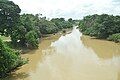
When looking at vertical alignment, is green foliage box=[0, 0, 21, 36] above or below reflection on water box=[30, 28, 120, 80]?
above

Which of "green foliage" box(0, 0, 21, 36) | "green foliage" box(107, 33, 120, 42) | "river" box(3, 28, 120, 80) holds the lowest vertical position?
"river" box(3, 28, 120, 80)

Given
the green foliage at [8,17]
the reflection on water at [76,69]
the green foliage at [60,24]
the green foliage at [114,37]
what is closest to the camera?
the reflection on water at [76,69]

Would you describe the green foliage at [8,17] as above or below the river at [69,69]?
above

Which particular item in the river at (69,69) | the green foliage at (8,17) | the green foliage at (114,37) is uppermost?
the green foliage at (8,17)

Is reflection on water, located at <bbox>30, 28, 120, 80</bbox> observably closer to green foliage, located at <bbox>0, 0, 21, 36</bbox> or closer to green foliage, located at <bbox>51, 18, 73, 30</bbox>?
green foliage, located at <bbox>0, 0, 21, 36</bbox>

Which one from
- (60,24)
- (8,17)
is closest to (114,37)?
(8,17)

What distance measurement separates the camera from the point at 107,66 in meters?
25.2

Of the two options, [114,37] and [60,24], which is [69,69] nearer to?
[114,37]

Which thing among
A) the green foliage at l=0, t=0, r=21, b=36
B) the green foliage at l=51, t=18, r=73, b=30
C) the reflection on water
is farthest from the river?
the green foliage at l=51, t=18, r=73, b=30

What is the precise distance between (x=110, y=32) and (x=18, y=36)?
2131cm

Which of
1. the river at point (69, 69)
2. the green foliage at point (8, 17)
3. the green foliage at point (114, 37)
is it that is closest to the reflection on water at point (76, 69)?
the river at point (69, 69)

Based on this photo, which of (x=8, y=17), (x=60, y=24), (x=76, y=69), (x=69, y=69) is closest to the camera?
(x=76, y=69)

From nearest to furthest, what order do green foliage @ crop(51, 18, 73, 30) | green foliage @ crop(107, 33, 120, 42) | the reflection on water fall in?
the reflection on water → green foliage @ crop(107, 33, 120, 42) → green foliage @ crop(51, 18, 73, 30)

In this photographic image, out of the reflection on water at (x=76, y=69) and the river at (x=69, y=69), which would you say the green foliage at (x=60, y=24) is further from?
the reflection on water at (x=76, y=69)
